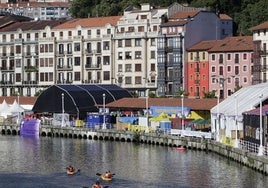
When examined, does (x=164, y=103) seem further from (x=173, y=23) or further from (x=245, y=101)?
(x=245, y=101)

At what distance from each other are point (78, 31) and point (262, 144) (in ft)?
321

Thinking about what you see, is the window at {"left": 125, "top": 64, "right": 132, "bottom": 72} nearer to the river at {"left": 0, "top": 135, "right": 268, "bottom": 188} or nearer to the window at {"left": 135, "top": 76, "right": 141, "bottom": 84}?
the window at {"left": 135, "top": 76, "right": 141, "bottom": 84}

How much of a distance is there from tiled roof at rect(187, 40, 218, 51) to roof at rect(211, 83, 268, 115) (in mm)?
49979

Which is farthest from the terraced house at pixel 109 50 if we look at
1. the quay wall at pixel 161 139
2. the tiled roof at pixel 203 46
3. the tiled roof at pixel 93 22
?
the quay wall at pixel 161 139

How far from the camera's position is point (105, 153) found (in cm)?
10119

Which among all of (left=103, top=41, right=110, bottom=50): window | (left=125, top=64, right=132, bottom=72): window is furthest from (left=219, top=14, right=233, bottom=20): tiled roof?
(left=103, top=41, right=110, bottom=50): window

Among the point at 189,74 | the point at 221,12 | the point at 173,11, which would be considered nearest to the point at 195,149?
the point at 189,74

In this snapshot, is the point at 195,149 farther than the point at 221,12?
No

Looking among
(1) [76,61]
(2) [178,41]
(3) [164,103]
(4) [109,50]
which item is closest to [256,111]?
(3) [164,103]

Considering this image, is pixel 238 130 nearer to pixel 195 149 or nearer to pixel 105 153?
pixel 195 149

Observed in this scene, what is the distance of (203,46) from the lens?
157625 millimetres

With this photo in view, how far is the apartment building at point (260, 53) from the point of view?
144 m

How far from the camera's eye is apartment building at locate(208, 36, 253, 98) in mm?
153250

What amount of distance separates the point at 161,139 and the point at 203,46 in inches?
1998
